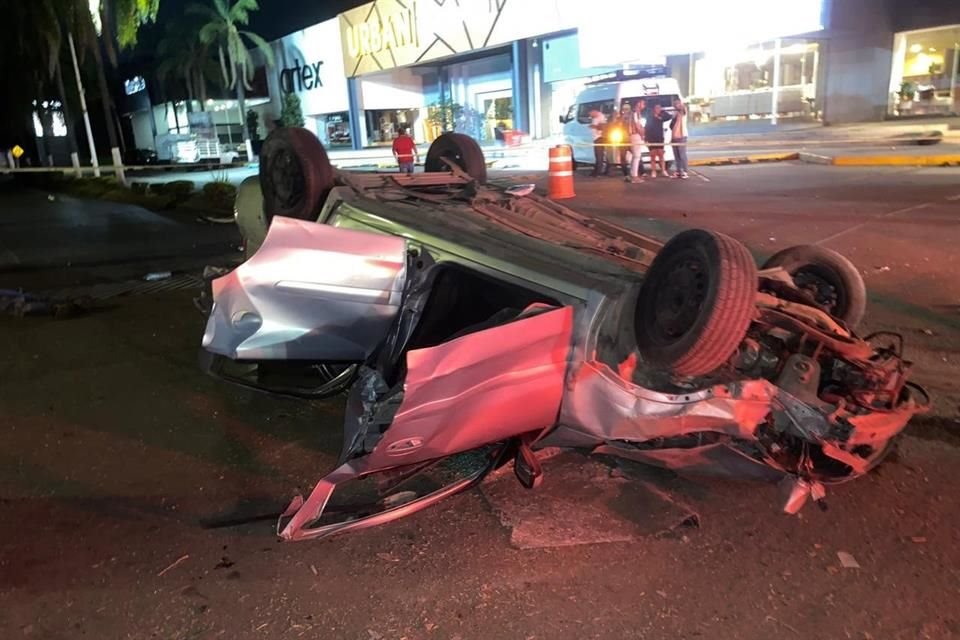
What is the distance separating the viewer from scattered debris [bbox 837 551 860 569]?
9.37ft

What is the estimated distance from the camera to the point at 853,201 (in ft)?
36.3

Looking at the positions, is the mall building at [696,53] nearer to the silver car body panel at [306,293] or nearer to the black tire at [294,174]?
the black tire at [294,174]

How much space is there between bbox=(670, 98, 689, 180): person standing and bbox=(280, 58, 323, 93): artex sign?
29962 millimetres

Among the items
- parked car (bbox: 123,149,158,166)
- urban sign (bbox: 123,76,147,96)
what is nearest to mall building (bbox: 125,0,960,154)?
parked car (bbox: 123,149,158,166)

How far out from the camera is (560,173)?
12.9m

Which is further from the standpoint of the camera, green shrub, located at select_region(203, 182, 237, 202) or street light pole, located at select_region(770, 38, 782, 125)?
Result: street light pole, located at select_region(770, 38, 782, 125)

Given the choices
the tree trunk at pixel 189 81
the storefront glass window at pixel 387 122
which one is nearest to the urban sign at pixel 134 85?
the tree trunk at pixel 189 81

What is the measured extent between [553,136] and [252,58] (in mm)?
28021

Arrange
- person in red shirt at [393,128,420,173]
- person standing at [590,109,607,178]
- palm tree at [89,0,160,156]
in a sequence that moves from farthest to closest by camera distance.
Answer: palm tree at [89,0,160,156]
person standing at [590,109,607,178]
person in red shirt at [393,128,420,173]

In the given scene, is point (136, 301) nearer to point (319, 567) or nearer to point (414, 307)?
point (414, 307)

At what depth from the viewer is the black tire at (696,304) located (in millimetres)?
2730

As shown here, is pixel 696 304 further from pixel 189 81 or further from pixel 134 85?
pixel 134 85

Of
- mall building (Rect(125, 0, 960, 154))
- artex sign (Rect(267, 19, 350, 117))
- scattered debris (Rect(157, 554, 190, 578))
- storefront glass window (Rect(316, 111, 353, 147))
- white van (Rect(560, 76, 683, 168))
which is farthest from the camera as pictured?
storefront glass window (Rect(316, 111, 353, 147))

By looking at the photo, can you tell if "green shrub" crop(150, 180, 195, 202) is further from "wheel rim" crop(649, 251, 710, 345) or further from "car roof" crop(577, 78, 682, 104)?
"wheel rim" crop(649, 251, 710, 345)
